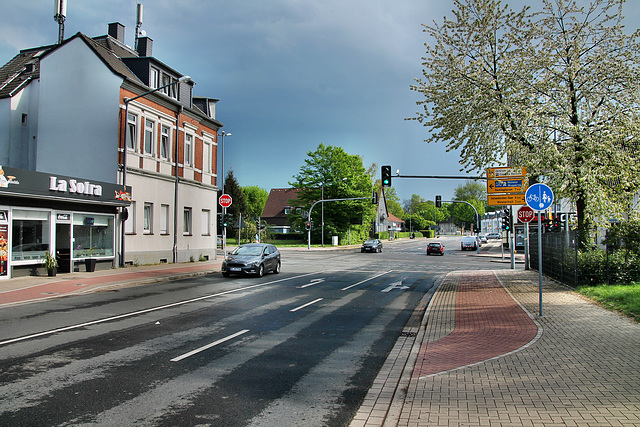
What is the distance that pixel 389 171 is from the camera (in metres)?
25.5

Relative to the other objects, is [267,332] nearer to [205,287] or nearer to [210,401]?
[210,401]

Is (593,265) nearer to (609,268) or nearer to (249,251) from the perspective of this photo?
(609,268)

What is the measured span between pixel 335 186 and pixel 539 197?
55736 millimetres

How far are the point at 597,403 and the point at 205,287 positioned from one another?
1401cm

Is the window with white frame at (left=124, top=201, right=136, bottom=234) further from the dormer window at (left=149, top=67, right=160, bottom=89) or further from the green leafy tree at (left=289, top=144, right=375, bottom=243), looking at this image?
the green leafy tree at (left=289, top=144, right=375, bottom=243)

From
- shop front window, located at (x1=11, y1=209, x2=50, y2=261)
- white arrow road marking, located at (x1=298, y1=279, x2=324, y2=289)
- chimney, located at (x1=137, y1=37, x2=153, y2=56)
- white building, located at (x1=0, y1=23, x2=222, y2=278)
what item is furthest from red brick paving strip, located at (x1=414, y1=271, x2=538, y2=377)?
chimney, located at (x1=137, y1=37, x2=153, y2=56)

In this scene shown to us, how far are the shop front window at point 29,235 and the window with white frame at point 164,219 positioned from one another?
798 centimetres

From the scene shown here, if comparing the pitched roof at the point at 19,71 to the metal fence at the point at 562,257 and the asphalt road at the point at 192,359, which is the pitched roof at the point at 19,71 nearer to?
the asphalt road at the point at 192,359

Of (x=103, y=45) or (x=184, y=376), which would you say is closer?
(x=184, y=376)

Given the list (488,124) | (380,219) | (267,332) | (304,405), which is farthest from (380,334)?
(380,219)

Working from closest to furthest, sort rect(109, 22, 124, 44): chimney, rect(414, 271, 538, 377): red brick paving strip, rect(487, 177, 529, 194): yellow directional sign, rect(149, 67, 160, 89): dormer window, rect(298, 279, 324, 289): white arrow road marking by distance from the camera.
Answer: rect(414, 271, 538, 377): red brick paving strip < rect(298, 279, 324, 289): white arrow road marking < rect(487, 177, 529, 194): yellow directional sign < rect(149, 67, 160, 89): dormer window < rect(109, 22, 124, 44): chimney

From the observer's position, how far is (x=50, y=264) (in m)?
→ 18.5

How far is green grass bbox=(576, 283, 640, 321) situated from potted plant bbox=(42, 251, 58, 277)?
18.8 metres

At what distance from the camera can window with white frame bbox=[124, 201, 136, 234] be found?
2362 cm
